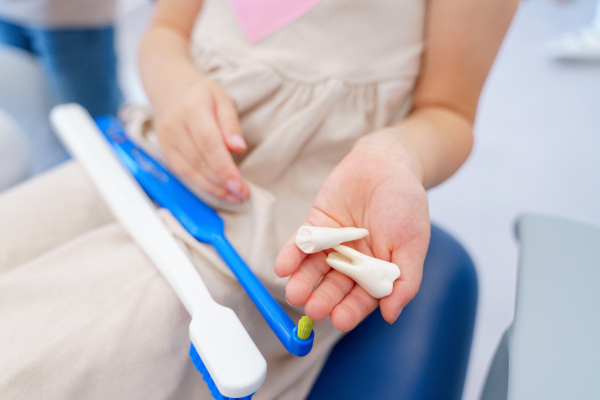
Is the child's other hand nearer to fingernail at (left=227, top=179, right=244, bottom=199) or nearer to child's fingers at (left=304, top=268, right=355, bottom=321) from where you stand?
fingernail at (left=227, top=179, right=244, bottom=199)

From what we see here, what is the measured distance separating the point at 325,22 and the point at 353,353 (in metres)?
0.33

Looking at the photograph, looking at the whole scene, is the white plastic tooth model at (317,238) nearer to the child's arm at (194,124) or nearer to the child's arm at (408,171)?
the child's arm at (408,171)

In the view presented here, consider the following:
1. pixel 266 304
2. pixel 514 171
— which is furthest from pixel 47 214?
pixel 514 171

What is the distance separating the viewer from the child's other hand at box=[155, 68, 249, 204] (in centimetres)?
38

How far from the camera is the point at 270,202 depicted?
0.38 metres

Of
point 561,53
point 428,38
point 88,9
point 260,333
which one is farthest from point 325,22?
point 561,53

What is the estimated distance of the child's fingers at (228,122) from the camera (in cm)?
38

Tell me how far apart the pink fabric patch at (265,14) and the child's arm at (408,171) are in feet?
0.47

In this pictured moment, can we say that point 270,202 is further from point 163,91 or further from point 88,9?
point 88,9

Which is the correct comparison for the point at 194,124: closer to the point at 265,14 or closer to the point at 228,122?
the point at 228,122

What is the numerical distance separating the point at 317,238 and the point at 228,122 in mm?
168

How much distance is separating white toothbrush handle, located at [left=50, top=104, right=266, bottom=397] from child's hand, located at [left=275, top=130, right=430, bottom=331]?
5cm

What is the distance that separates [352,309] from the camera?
274 mm

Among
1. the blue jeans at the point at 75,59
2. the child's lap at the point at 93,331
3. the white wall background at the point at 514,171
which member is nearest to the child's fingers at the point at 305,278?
the child's lap at the point at 93,331
